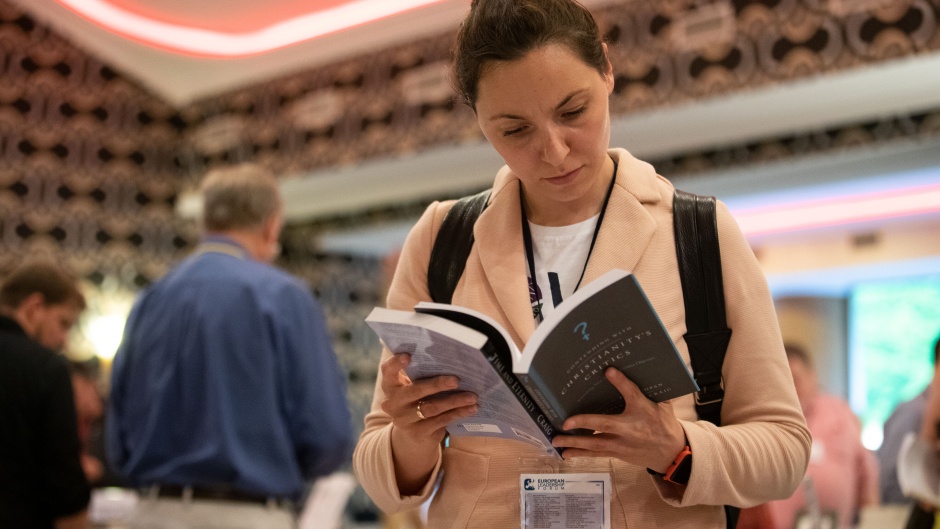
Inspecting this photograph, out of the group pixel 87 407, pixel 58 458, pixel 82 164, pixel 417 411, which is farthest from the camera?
pixel 82 164

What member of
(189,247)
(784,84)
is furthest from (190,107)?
(784,84)

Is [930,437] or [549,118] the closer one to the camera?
[549,118]

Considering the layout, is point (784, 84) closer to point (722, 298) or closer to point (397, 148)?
point (397, 148)

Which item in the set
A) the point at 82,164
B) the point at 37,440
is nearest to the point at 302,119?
the point at 82,164

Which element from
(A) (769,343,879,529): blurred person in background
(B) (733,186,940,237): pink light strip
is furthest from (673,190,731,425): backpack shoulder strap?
(B) (733,186,940,237): pink light strip

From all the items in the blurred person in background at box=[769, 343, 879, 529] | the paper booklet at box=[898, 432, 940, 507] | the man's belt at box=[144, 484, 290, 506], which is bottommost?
the blurred person in background at box=[769, 343, 879, 529]

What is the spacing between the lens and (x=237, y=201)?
2891mm

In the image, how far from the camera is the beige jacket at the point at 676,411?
1.23 metres

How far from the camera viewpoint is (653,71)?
526cm

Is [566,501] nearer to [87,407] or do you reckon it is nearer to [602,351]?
[602,351]

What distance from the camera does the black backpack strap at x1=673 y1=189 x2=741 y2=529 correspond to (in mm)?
1297

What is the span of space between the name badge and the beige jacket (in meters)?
0.02

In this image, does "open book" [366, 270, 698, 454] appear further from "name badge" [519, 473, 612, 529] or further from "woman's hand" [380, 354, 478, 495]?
"name badge" [519, 473, 612, 529]

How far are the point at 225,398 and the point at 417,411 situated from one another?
1.49 meters
